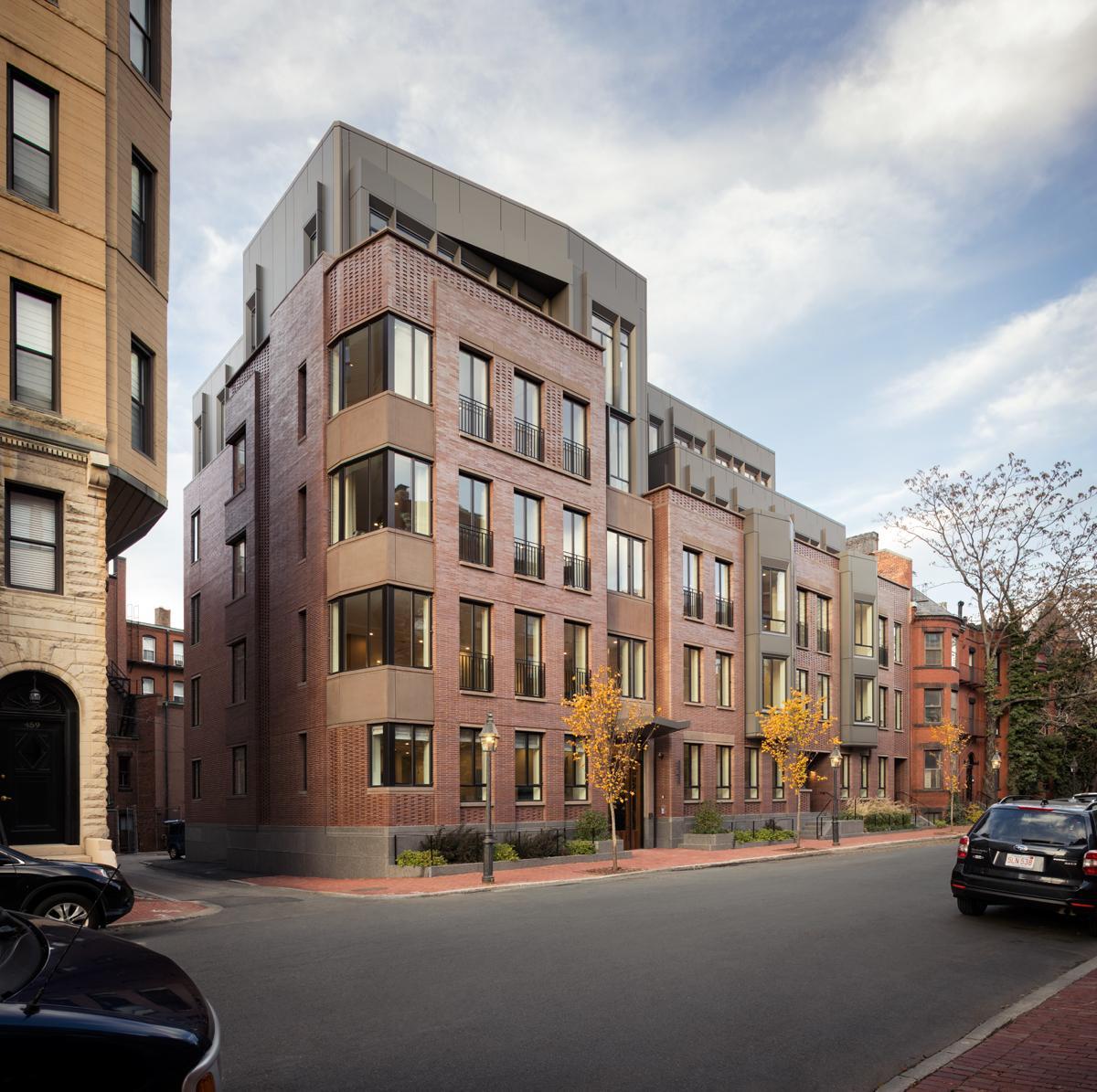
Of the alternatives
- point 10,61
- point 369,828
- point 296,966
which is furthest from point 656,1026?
point 10,61

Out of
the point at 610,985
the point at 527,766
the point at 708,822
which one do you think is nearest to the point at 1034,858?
the point at 610,985

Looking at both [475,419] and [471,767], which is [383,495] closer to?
[475,419]

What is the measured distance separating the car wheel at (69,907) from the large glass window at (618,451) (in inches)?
968

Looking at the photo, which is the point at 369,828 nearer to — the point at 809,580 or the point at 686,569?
the point at 686,569

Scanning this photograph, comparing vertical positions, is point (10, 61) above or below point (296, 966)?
above

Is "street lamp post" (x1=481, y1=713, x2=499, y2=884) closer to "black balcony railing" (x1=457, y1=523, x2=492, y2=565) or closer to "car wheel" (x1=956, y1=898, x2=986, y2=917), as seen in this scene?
"black balcony railing" (x1=457, y1=523, x2=492, y2=565)

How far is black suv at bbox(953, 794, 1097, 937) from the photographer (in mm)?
12977

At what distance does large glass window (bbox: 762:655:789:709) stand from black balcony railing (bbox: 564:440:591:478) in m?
12.6

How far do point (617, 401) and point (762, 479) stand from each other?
64.7 feet

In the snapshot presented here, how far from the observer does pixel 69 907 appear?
12883 mm

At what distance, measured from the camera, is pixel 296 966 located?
10898mm

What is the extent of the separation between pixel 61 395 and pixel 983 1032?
687 inches

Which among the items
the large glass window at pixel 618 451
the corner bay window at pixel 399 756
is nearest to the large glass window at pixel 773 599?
the large glass window at pixel 618 451

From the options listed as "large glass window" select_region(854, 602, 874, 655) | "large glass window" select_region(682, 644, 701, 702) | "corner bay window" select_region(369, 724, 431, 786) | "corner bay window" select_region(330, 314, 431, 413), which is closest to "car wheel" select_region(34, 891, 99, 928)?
"corner bay window" select_region(369, 724, 431, 786)
